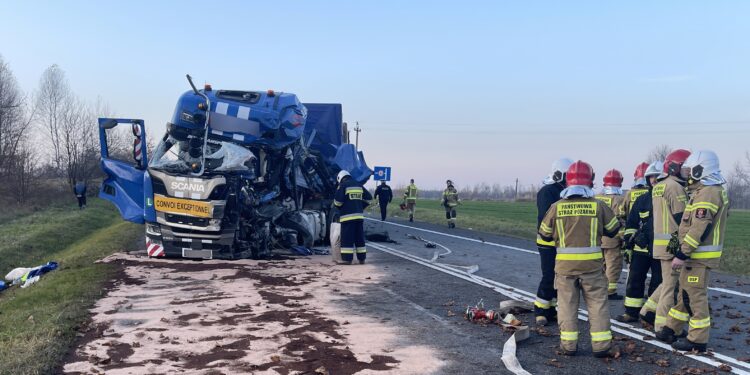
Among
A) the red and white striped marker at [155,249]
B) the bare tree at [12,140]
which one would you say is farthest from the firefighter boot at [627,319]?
the bare tree at [12,140]

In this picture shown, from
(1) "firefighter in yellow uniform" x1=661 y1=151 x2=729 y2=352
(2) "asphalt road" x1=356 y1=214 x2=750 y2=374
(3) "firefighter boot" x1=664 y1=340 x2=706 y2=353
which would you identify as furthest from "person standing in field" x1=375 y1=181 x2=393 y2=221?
(3) "firefighter boot" x1=664 y1=340 x2=706 y2=353

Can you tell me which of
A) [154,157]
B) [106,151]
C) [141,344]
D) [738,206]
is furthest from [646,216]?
[738,206]

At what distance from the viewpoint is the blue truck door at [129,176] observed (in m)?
10.1

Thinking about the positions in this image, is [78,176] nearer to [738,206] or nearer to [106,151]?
[106,151]

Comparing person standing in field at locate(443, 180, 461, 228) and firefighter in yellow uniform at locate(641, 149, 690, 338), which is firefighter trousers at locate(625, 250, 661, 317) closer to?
firefighter in yellow uniform at locate(641, 149, 690, 338)

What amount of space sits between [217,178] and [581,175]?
6097 millimetres

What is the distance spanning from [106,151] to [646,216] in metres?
8.81

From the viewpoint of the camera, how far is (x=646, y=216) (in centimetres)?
Result: 688

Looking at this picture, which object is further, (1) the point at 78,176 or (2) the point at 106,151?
(1) the point at 78,176

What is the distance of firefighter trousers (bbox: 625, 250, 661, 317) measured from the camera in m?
6.61

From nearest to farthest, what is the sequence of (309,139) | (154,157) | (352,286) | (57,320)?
(57,320)
(352,286)
(154,157)
(309,139)

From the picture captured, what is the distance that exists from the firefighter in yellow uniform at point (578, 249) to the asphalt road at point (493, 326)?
0.39 meters

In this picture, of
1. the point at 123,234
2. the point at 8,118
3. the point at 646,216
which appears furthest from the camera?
the point at 8,118

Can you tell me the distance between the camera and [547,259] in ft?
22.7
